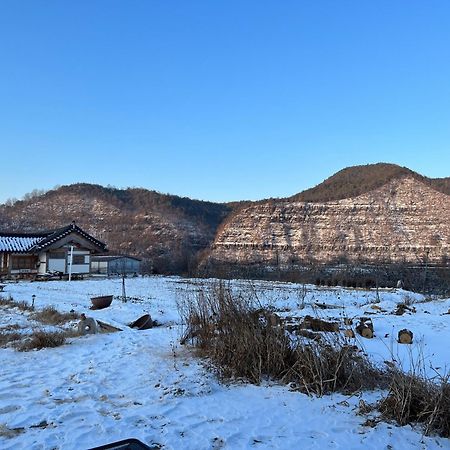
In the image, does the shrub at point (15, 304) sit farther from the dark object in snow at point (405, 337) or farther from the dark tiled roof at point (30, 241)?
the dark tiled roof at point (30, 241)

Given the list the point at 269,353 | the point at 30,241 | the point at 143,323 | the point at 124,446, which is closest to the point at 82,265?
the point at 30,241

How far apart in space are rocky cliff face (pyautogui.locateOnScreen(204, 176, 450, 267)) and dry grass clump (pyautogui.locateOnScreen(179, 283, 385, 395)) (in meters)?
53.9

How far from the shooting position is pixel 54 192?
101625 mm

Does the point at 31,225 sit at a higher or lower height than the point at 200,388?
higher

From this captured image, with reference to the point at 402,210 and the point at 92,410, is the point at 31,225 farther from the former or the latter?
the point at 92,410

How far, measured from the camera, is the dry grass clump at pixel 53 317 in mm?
12516

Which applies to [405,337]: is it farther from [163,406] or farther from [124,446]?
[124,446]

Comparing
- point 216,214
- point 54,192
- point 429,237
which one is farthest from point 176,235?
point 429,237

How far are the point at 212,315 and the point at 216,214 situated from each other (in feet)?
315

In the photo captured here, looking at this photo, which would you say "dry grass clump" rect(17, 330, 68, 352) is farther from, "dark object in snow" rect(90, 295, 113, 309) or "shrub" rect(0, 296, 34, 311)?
"shrub" rect(0, 296, 34, 311)

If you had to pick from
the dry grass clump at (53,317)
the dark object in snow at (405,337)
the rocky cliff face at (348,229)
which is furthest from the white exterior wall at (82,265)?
the dark object in snow at (405,337)

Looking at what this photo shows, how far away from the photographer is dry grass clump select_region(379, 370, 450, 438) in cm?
461

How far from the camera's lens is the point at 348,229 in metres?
73.4

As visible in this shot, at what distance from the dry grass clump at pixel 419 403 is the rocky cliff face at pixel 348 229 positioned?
186ft
